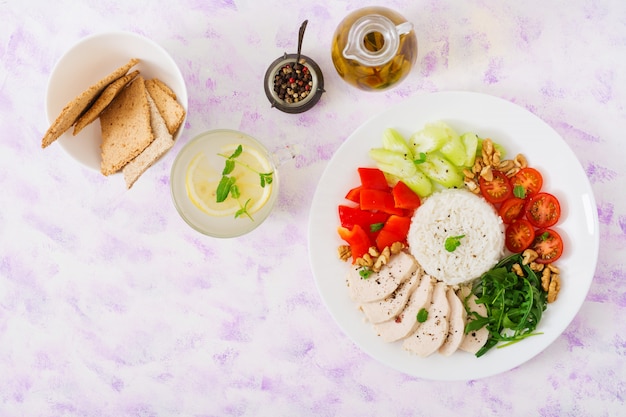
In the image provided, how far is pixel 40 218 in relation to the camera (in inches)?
97.3

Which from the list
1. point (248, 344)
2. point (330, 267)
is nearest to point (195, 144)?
point (330, 267)

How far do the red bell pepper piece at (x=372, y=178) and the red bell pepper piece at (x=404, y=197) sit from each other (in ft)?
0.18

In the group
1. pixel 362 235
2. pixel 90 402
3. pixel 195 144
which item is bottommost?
pixel 90 402

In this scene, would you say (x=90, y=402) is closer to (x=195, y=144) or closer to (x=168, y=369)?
(x=168, y=369)

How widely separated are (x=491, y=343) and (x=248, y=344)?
3.30 ft

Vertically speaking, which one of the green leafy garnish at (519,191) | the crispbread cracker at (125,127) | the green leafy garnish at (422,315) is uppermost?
the crispbread cracker at (125,127)

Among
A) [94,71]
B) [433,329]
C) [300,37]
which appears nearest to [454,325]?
[433,329]

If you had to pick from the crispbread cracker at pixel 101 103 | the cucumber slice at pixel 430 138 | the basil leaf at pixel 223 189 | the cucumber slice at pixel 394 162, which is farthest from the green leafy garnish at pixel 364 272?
the crispbread cracker at pixel 101 103

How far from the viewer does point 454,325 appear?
2.19 meters

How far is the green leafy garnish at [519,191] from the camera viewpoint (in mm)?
2166

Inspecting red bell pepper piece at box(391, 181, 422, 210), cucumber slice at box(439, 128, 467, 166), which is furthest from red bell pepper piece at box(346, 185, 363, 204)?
cucumber slice at box(439, 128, 467, 166)

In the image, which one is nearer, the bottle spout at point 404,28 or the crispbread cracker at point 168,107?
the bottle spout at point 404,28

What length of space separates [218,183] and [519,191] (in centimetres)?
115

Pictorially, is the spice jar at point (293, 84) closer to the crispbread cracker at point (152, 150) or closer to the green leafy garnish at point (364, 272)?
the crispbread cracker at point (152, 150)
